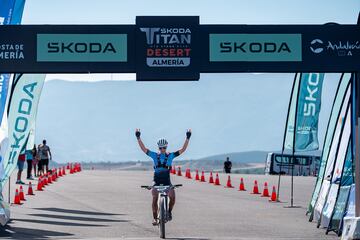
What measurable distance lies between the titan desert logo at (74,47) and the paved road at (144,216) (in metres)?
A: 3.40

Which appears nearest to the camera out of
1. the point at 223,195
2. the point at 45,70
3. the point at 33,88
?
the point at 45,70

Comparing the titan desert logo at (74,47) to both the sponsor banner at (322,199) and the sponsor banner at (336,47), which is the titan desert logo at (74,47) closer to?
the sponsor banner at (336,47)

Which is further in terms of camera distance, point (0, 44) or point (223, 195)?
point (223, 195)

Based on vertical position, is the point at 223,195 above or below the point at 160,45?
below

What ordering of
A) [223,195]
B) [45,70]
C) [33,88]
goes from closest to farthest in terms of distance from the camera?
1. [45,70]
2. [33,88]
3. [223,195]

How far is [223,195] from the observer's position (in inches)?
1275

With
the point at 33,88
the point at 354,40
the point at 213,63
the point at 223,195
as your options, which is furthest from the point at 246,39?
the point at 223,195

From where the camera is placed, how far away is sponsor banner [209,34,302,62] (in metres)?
18.5

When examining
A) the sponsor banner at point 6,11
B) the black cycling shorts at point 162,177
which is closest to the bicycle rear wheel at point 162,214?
the black cycling shorts at point 162,177

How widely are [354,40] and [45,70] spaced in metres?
5.95

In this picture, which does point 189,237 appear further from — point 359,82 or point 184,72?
point 359,82

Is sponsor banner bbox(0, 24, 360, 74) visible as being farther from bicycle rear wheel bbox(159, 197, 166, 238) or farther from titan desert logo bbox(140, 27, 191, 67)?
bicycle rear wheel bbox(159, 197, 166, 238)

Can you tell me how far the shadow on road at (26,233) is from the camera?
18250mm

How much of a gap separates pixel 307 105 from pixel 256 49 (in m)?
11.9
